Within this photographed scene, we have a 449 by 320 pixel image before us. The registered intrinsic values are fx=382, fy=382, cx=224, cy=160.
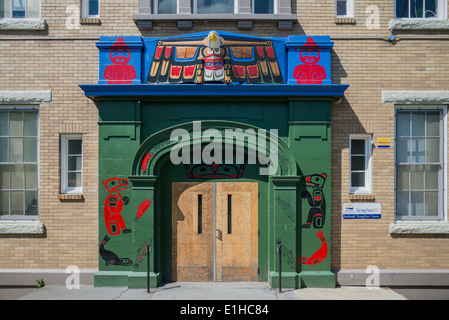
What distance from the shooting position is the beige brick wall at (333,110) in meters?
8.38

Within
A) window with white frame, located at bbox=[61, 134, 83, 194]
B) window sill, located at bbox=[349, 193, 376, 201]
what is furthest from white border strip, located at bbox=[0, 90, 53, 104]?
window sill, located at bbox=[349, 193, 376, 201]

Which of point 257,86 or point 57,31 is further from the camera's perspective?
point 57,31

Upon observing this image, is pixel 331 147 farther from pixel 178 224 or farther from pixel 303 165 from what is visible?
pixel 178 224

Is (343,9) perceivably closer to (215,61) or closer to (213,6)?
(213,6)

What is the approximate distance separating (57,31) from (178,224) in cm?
505

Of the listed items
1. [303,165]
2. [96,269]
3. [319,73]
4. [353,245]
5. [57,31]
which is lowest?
[96,269]

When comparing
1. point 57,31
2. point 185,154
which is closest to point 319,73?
point 185,154

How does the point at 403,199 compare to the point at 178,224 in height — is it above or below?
above

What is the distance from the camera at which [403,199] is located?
860cm

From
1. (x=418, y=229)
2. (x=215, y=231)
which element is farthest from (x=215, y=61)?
(x=418, y=229)

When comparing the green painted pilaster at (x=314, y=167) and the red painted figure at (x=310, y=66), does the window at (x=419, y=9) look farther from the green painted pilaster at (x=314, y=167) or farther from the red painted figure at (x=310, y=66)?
the green painted pilaster at (x=314, y=167)

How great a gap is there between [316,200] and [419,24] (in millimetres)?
4515

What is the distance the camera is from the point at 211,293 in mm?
7660

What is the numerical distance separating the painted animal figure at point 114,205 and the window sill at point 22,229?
1.50 m
